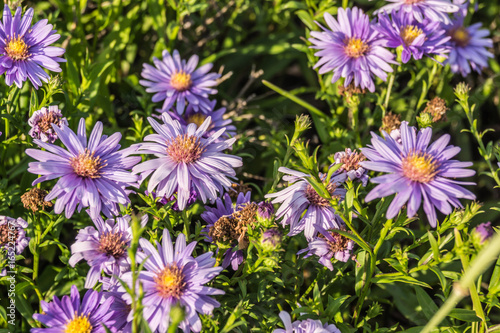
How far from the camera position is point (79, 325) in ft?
5.08

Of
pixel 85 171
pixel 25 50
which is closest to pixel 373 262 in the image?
pixel 85 171

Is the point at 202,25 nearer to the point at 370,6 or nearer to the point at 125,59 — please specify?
the point at 125,59

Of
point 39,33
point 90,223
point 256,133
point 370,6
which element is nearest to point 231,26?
point 256,133

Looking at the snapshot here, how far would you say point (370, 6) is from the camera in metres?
3.67

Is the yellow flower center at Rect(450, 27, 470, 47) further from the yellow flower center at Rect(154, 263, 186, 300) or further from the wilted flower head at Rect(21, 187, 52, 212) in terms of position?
the wilted flower head at Rect(21, 187, 52, 212)

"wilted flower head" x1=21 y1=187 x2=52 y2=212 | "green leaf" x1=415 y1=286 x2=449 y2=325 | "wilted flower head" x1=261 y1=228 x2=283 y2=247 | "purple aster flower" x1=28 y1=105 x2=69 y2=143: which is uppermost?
"purple aster flower" x1=28 y1=105 x2=69 y2=143

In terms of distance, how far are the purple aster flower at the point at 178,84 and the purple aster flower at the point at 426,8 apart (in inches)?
39.1

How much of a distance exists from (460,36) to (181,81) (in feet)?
5.48

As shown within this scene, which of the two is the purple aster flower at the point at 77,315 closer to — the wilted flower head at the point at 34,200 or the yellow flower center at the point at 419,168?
the wilted flower head at the point at 34,200

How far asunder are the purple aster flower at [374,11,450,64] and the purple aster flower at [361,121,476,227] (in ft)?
1.94

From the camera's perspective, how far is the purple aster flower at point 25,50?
6.10 feet

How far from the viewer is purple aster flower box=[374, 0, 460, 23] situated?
7.54ft

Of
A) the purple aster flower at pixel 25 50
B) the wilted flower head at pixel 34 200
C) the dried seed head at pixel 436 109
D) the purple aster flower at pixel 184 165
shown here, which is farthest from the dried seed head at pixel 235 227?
the dried seed head at pixel 436 109

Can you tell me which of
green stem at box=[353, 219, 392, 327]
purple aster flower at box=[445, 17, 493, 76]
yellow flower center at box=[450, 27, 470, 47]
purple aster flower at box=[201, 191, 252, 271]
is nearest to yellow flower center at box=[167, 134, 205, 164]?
purple aster flower at box=[201, 191, 252, 271]
